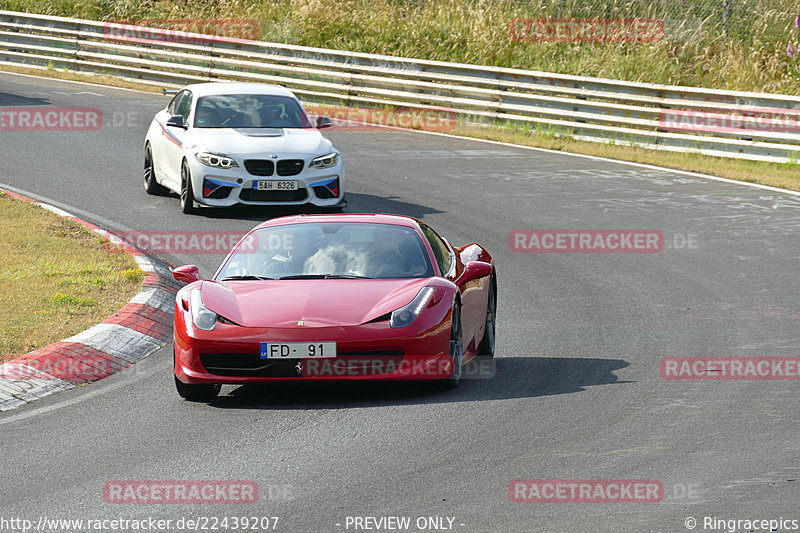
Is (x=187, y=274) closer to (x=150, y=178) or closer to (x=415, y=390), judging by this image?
(x=415, y=390)

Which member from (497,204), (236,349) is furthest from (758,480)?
(497,204)

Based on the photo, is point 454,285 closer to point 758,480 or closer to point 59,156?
point 758,480

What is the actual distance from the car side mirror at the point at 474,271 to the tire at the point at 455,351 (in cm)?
→ 59

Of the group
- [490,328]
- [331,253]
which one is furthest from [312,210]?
[331,253]

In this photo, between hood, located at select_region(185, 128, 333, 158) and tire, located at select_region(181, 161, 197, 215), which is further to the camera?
tire, located at select_region(181, 161, 197, 215)

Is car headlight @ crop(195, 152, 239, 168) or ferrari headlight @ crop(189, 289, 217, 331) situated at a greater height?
ferrari headlight @ crop(189, 289, 217, 331)

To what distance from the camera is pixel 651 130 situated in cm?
2378

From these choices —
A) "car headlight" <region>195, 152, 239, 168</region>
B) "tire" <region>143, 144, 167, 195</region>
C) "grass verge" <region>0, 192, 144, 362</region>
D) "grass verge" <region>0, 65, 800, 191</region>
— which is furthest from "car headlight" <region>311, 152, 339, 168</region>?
"grass verge" <region>0, 65, 800, 191</region>

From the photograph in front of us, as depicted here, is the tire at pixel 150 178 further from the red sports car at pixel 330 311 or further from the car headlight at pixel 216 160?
the red sports car at pixel 330 311

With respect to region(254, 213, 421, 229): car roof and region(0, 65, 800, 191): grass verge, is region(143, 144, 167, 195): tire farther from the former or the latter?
region(254, 213, 421, 229): car roof

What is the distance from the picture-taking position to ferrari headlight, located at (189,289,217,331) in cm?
869

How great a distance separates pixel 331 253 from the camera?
960cm

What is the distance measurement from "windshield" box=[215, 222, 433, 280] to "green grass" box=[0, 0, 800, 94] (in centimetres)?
1814

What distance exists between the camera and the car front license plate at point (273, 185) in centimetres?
1662
